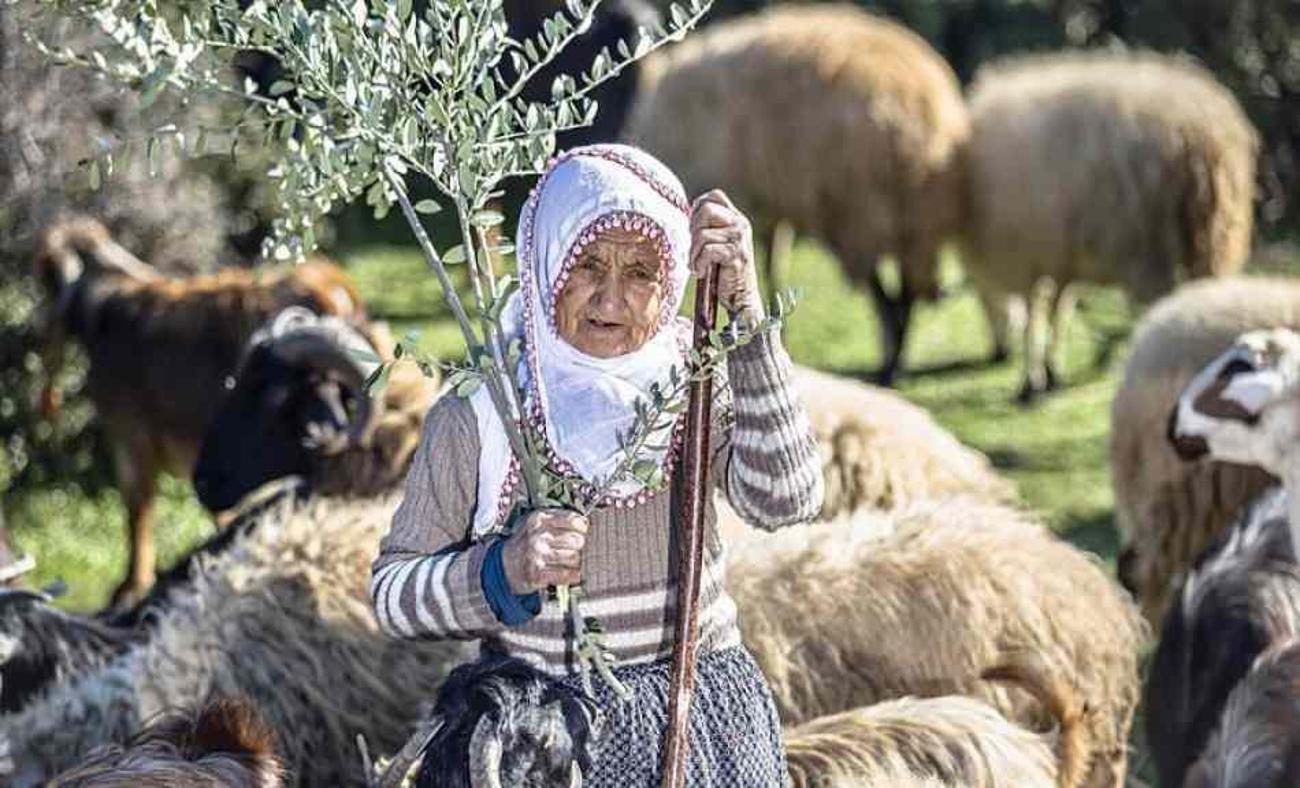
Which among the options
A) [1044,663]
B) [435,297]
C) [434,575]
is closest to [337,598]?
[1044,663]

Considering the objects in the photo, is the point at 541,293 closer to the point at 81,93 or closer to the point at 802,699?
the point at 802,699

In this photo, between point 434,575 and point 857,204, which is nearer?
point 434,575

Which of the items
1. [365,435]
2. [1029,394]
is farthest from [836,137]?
[365,435]

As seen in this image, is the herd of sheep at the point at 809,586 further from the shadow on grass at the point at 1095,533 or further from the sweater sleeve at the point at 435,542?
the shadow on grass at the point at 1095,533

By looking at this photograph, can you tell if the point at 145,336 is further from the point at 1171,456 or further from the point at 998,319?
the point at 998,319

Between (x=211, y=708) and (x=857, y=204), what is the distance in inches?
321

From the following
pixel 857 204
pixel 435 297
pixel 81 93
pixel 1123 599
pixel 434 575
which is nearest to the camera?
pixel 434 575

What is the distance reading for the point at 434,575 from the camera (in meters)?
3.08

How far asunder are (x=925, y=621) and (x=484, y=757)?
1971 mm

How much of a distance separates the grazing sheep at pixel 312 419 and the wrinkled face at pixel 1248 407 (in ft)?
7.15

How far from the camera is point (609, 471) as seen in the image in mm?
3180

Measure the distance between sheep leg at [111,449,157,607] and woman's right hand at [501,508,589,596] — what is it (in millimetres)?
5679

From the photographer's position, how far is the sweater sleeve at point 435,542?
3.07m

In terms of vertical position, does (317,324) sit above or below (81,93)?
below
